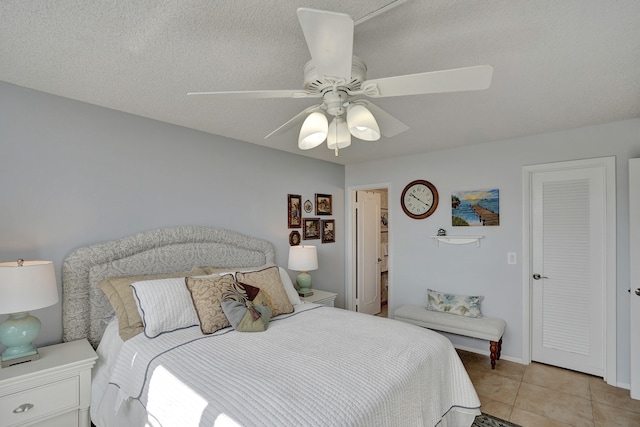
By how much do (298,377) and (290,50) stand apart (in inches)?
64.2

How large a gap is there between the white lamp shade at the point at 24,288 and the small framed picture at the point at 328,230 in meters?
3.02

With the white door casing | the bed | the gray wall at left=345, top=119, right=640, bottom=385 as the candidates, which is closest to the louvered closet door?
the white door casing

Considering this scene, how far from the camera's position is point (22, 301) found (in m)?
1.73

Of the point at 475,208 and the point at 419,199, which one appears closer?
the point at 475,208

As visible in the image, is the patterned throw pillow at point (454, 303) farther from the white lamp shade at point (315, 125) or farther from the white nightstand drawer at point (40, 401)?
the white nightstand drawer at point (40, 401)

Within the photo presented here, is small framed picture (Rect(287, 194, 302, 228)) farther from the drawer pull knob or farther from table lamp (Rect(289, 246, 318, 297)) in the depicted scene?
the drawer pull knob

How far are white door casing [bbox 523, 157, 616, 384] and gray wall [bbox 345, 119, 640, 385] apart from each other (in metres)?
0.07

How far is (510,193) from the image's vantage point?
11.1ft

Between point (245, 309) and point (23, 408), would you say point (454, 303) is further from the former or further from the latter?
point (23, 408)

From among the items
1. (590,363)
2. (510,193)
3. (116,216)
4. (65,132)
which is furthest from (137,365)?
(590,363)

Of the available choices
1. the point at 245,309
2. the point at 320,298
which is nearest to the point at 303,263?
the point at 320,298

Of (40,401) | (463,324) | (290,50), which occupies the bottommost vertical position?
(463,324)

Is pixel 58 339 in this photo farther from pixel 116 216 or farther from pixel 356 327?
pixel 356 327

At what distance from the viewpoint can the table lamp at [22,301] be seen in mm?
1705
